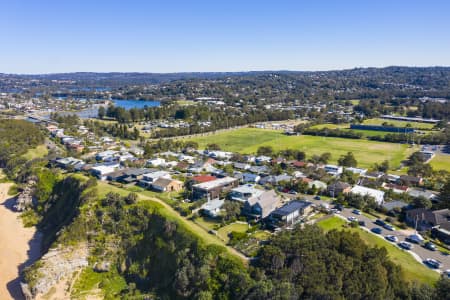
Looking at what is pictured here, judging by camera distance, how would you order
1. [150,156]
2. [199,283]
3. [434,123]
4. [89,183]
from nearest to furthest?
[199,283], [89,183], [150,156], [434,123]

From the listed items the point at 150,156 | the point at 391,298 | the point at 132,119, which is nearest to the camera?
the point at 391,298

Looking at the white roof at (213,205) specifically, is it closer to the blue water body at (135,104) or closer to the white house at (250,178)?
the white house at (250,178)

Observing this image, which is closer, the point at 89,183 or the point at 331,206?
the point at 331,206

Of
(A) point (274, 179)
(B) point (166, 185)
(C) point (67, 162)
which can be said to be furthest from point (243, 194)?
(C) point (67, 162)

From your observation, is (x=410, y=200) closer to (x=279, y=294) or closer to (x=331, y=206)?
(x=331, y=206)

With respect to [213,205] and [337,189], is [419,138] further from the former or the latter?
[213,205]

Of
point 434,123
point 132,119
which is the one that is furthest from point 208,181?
point 434,123

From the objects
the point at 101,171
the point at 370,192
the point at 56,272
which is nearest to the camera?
the point at 56,272
